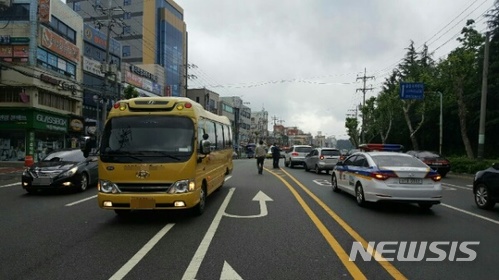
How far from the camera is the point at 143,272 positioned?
16.5ft

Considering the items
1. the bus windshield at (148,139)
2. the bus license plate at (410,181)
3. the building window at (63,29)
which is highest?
the building window at (63,29)

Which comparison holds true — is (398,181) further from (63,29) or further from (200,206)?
(63,29)

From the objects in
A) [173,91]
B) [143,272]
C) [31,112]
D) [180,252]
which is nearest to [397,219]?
[180,252]

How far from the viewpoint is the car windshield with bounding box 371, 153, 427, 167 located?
10.0 metres

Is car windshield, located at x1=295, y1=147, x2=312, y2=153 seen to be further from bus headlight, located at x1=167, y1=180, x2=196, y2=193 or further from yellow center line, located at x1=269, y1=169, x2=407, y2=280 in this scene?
bus headlight, located at x1=167, y1=180, x2=196, y2=193

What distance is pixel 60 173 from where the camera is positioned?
12516 mm

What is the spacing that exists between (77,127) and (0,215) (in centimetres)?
3080

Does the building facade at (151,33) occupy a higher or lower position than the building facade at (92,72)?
higher

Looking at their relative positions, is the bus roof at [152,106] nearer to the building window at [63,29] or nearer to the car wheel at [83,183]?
the car wheel at [83,183]

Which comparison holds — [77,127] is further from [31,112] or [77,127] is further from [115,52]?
[115,52]

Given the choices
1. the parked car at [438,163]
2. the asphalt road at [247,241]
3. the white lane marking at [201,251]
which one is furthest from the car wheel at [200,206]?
the parked car at [438,163]

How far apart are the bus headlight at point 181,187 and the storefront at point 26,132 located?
2628 cm

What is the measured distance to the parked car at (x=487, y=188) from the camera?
9961 mm

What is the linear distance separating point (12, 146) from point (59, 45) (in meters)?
9.48
